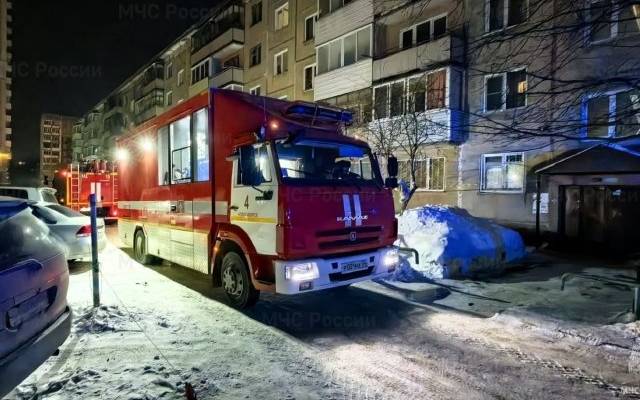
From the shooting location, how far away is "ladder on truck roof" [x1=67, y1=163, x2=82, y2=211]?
63.3ft

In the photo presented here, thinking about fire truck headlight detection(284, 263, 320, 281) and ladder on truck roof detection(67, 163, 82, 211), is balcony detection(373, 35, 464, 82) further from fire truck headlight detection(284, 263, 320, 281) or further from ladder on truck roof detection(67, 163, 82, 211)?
ladder on truck roof detection(67, 163, 82, 211)

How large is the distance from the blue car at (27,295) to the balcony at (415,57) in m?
15.0

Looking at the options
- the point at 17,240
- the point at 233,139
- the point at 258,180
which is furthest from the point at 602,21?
the point at 17,240

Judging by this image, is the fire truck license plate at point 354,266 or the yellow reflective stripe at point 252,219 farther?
the fire truck license plate at point 354,266

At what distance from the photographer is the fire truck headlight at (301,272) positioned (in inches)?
203

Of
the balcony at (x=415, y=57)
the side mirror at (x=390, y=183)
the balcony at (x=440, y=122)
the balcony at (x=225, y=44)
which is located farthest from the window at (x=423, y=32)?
the balcony at (x=225, y=44)

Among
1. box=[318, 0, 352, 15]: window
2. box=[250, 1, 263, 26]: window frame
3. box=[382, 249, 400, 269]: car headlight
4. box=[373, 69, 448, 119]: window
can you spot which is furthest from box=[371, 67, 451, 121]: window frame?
box=[250, 1, 263, 26]: window frame

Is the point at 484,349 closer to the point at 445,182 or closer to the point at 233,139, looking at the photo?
the point at 233,139

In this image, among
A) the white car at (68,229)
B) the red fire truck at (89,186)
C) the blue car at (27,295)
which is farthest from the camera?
the red fire truck at (89,186)

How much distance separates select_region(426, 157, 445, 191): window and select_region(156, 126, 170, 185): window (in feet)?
43.0

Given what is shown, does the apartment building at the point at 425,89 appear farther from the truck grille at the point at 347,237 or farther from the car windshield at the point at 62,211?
the car windshield at the point at 62,211

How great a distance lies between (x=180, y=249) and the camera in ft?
25.4

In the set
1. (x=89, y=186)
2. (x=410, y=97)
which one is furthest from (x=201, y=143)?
(x=89, y=186)

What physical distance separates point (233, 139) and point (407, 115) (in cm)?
1022
